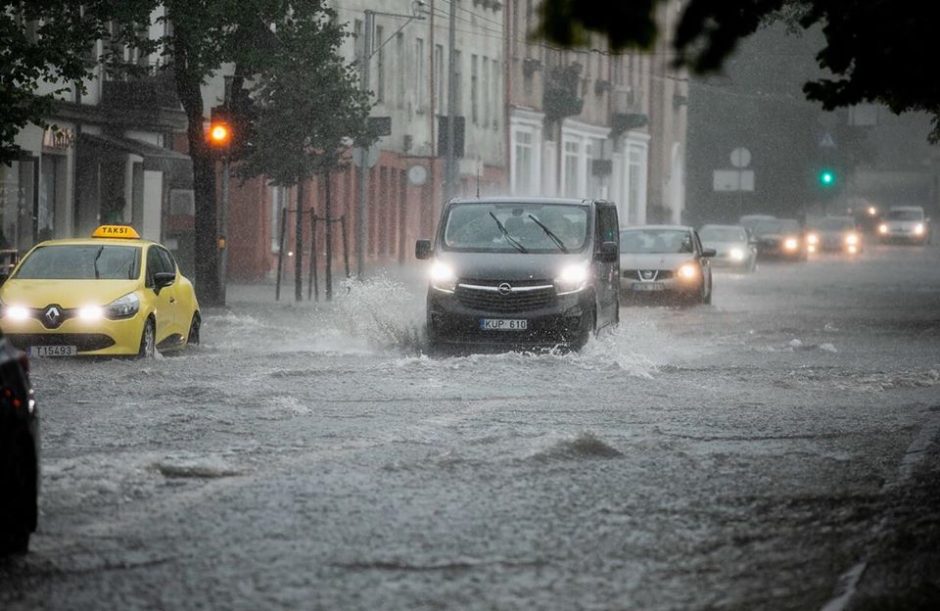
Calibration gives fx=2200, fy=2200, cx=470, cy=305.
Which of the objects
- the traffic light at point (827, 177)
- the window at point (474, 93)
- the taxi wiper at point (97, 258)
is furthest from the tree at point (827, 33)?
the traffic light at point (827, 177)

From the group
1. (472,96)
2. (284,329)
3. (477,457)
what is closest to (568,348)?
(284,329)

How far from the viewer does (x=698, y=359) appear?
2356 cm

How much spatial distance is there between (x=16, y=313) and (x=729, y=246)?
39.0 metres

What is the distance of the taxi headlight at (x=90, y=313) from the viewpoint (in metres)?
21.7

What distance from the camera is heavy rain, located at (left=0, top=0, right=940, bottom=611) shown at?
8812mm

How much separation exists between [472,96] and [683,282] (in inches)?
1219

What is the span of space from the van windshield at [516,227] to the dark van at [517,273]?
1 centimetres

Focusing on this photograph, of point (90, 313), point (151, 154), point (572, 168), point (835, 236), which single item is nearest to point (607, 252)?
point (90, 313)

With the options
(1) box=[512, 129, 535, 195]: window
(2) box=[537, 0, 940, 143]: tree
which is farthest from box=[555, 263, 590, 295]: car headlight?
(1) box=[512, 129, 535, 195]: window

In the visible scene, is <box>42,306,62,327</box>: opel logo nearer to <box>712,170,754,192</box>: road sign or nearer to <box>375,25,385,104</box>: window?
<box>375,25,385,104</box>: window

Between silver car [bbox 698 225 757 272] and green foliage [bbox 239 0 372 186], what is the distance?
2181 cm

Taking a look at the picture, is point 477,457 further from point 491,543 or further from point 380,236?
point 380,236

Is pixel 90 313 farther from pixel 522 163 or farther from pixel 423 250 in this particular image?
pixel 522 163

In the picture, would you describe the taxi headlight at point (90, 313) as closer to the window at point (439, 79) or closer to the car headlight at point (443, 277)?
the car headlight at point (443, 277)
